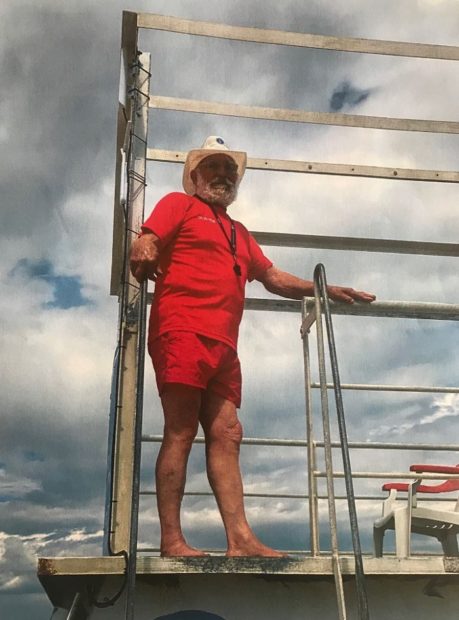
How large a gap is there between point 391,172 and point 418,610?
7.46 feet

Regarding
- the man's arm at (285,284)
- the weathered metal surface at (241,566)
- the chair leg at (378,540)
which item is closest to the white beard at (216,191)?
the man's arm at (285,284)

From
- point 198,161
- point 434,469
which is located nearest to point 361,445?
point 434,469

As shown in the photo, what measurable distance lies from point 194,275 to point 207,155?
29.2 inches

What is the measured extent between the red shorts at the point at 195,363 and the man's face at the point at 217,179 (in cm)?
85

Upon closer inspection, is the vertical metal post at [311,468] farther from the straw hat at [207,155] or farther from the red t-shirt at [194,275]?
the straw hat at [207,155]

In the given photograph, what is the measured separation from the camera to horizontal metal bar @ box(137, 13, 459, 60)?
3.91 meters

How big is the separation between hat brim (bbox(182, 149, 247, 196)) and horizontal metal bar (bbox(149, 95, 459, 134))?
0.32 m

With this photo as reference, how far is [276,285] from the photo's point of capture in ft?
11.8

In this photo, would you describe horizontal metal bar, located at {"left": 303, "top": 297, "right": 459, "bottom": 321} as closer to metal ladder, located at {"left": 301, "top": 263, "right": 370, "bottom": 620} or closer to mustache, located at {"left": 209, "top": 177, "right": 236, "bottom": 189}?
metal ladder, located at {"left": 301, "top": 263, "right": 370, "bottom": 620}

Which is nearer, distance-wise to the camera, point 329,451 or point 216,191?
point 329,451

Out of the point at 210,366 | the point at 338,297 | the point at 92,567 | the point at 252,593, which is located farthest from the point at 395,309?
the point at 92,567

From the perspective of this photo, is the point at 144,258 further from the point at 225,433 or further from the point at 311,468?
the point at 311,468

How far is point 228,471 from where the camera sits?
2895mm

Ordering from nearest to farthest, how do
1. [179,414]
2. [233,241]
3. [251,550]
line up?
[251,550] → [179,414] → [233,241]
